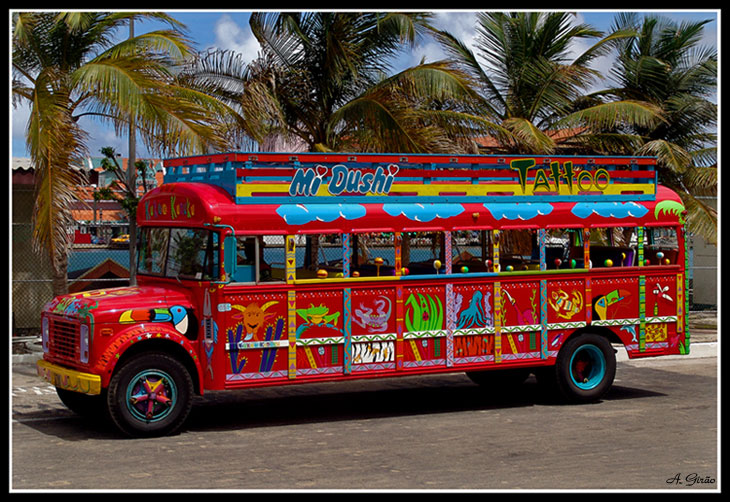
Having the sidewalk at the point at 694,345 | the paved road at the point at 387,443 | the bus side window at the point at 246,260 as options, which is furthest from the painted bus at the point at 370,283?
the sidewalk at the point at 694,345

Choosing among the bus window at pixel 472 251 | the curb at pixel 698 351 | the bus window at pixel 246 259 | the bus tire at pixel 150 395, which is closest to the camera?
the bus tire at pixel 150 395

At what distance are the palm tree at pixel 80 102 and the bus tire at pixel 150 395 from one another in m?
4.47

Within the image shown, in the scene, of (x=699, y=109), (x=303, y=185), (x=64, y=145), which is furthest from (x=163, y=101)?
(x=699, y=109)

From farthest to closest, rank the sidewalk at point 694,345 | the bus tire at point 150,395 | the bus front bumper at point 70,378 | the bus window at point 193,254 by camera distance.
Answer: the sidewalk at point 694,345
the bus window at point 193,254
the bus tire at point 150,395
the bus front bumper at point 70,378

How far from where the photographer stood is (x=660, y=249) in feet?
44.9

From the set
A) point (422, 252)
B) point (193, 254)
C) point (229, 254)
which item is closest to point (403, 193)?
point (422, 252)

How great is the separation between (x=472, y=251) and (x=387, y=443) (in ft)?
11.3

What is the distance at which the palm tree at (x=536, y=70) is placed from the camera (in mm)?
19625

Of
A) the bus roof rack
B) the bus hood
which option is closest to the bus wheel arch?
the bus hood

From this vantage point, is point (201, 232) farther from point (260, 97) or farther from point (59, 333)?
point (260, 97)

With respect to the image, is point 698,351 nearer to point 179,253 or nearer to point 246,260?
point 246,260

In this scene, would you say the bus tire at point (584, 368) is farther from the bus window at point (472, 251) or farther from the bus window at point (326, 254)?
the bus window at point (326, 254)

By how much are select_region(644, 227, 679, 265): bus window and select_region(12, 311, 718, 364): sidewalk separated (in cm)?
326

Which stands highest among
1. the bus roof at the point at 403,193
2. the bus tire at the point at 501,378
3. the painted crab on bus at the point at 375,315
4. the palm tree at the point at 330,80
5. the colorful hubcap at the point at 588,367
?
the palm tree at the point at 330,80
